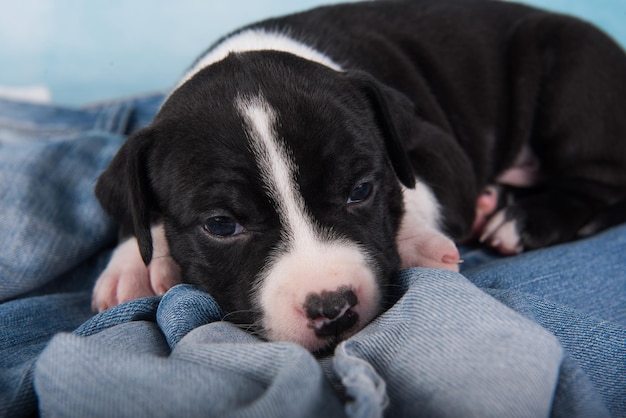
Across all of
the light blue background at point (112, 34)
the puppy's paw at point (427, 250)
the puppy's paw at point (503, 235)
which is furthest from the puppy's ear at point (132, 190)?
the light blue background at point (112, 34)

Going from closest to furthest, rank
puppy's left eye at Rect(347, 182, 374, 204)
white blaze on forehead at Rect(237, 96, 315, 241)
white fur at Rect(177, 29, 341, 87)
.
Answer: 1. white blaze on forehead at Rect(237, 96, 315, 241)
2. puppy's left eye at Rect(347, 182, 374, 204)
3. white fur at Rect(177, 29, 341, 87)

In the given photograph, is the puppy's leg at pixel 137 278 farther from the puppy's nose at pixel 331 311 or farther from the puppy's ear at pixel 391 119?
the puppy's ear at pixel 391 119

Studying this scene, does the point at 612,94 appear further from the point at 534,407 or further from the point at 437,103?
the point at 534,407

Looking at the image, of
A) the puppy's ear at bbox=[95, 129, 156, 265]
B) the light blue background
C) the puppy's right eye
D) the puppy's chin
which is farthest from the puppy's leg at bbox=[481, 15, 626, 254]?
the light blue background

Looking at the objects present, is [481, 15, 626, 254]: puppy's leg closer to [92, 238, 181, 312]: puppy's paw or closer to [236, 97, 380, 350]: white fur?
[236, 97, 380, 350]: white fur

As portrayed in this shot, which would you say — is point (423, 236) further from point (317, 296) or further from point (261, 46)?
point (261, 46)

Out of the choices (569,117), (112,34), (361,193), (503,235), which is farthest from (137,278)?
(112,34)
